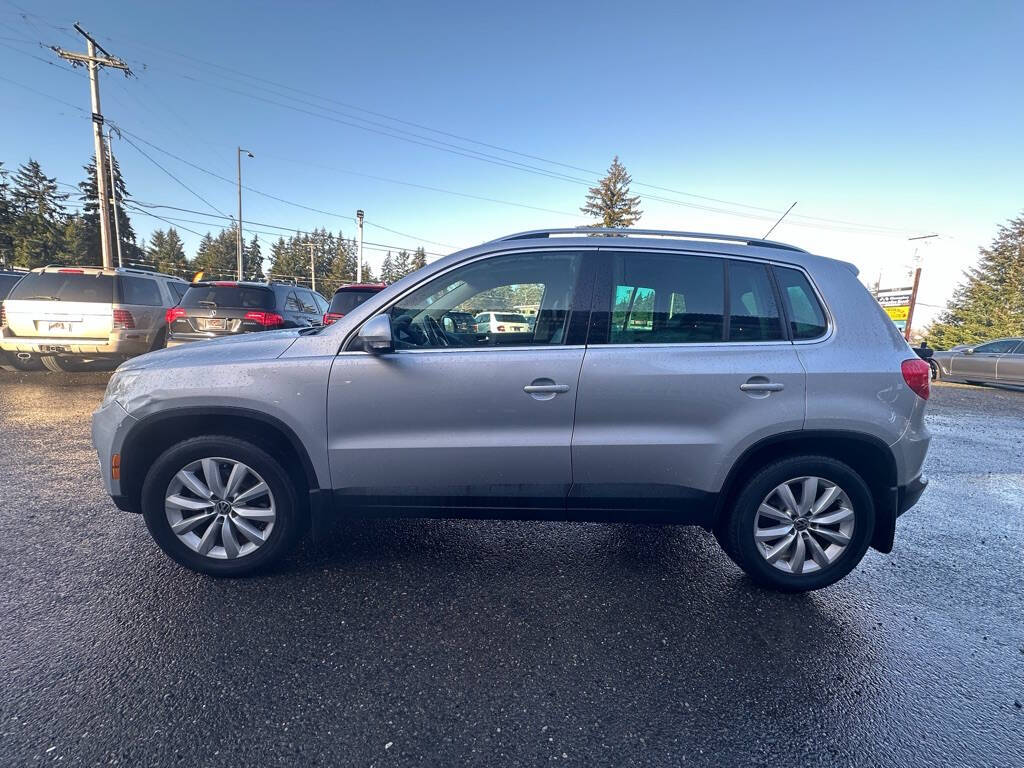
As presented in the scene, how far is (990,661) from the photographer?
89.7 inches

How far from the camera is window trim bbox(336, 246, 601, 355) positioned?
267 cm

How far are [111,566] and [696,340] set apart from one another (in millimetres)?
3513

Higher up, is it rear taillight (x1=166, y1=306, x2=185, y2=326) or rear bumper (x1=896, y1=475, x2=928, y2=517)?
rear taillight (x1=166, y1=306, x2=185, y2=326)

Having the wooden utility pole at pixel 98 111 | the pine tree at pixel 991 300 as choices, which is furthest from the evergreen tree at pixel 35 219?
the pine tree at pixel 991 300

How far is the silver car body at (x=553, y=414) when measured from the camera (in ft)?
8.57

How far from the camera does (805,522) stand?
2730 mm

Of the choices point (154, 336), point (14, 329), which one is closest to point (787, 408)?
point (154, 336)

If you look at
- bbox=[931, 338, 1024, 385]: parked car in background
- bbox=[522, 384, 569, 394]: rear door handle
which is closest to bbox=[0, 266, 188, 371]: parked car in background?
bbox=[522, 384, 569, 394]: rear door handle

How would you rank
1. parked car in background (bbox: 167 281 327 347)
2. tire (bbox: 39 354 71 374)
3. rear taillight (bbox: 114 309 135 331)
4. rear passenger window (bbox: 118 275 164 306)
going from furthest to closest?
1. tire (bbox: 39 354 71 374)
2. rear passenger window (bbox: 118 275 164 306)
3. rear taillight (bbox: 114 309 135 331)
4. parked car in background (bbox: 167 281 327 347)

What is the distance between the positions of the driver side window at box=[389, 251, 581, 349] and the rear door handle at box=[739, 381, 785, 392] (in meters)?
0.98

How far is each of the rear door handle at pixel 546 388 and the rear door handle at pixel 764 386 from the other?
3.00 feet

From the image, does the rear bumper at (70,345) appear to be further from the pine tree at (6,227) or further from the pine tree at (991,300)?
the pine tree at (6,227)

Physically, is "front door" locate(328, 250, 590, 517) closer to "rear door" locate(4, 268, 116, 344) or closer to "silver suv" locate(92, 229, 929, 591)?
"silver suv" locate(92, 229, 929, 591)

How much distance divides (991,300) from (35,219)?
91.5 metres
